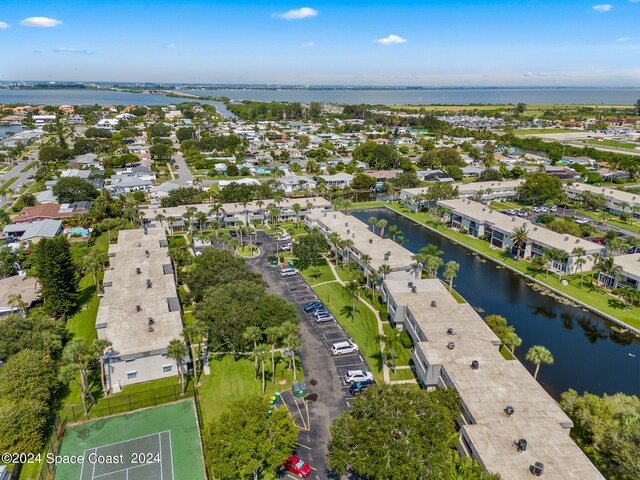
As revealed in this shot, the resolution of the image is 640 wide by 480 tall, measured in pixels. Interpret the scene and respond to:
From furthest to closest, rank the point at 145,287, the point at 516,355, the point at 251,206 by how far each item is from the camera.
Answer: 1. the point at 251,206
2. the point at 145,287
3. the point at 516,355

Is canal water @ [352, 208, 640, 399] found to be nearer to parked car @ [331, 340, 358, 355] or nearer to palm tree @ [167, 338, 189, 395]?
parked car @ [331, 340, 358, 355]

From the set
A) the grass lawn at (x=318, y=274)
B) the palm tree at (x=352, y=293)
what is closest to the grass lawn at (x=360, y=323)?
the palm tree at (x=352, y=293)

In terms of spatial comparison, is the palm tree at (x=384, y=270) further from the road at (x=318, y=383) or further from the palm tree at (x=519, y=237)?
the palm tree at (x=519, y=237)

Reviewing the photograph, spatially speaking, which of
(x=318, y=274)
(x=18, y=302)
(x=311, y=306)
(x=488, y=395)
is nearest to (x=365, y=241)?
(x=318, y=274)

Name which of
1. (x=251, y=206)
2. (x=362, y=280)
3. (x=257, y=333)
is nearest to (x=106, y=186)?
(x=251, y=206)

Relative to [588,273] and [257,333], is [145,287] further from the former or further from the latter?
[588,273]

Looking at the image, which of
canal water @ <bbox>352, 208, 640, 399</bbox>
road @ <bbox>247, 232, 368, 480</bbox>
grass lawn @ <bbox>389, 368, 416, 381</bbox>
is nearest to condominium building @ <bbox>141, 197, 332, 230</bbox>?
road @ <bbox>247, 232, 368, 480</bbox>
